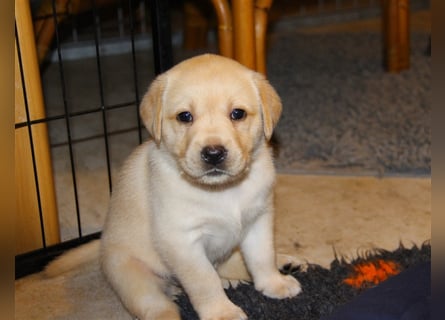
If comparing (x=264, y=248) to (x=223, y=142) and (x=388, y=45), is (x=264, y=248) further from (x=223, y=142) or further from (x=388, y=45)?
(x=388, y=45)

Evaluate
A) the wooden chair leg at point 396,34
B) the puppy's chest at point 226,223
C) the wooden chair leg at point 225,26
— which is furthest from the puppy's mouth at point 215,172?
the wooden chair leg at point 396,34

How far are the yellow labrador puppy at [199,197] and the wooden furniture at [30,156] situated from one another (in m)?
0.33

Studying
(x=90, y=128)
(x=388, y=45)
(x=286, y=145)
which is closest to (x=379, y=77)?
(x=388, y=45)

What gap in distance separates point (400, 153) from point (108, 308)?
129 centimetres

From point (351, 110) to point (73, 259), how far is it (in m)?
1.54

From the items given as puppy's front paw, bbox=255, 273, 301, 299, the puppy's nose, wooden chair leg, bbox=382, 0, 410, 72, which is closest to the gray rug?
wooden chair leg, bbox=382, 0, 410, 72

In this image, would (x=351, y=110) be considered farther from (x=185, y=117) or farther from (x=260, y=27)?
(x=185, y=117)

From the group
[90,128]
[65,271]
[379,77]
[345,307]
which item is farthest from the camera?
[379,77]

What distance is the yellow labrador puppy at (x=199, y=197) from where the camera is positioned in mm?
1372

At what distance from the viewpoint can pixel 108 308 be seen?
160 centimetres

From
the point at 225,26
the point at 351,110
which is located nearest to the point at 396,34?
the point at 351,110

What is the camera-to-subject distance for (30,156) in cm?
180

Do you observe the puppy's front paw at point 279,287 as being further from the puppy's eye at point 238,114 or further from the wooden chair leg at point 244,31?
the wooden chair leg at point 244,31

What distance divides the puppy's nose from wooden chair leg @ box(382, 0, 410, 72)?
222cm
